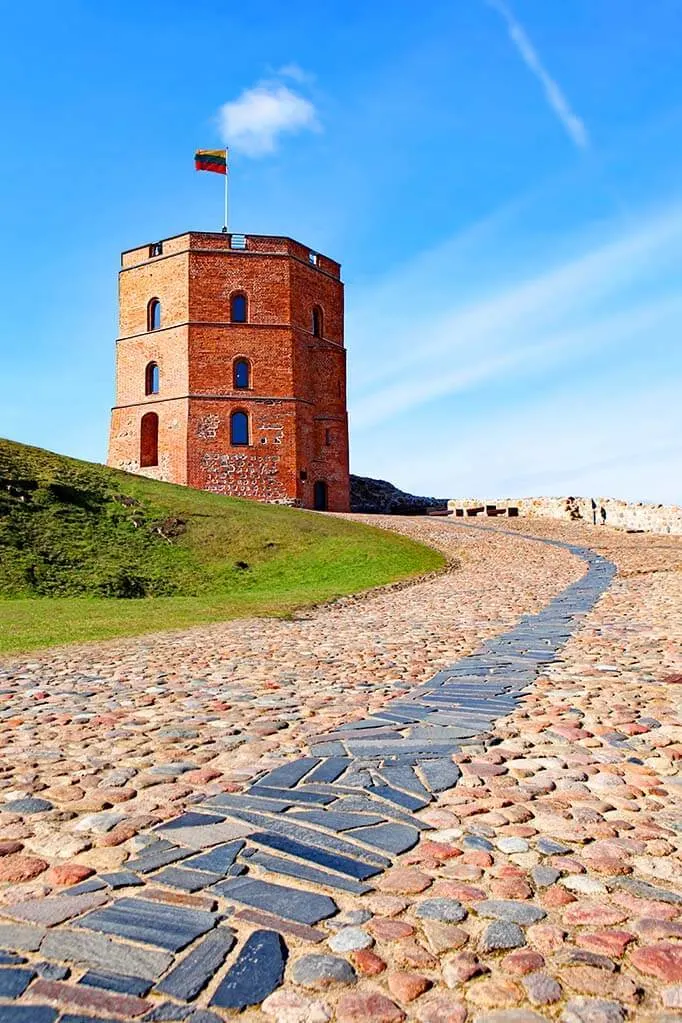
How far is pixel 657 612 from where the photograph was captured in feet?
36.1

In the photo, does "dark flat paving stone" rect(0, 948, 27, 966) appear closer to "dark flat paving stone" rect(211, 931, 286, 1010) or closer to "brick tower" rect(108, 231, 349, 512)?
"dark flat paving stone" rect(211, 931, 286, 1010)

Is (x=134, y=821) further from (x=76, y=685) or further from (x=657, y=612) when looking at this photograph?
(x=657, y=612)

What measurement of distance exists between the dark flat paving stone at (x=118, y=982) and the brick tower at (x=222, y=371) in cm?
3582

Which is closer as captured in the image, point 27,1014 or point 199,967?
point 27,1014

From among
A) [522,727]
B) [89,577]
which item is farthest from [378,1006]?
[89,577]

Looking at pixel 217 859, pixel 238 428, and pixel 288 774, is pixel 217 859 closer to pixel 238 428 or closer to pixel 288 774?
pixel 288 774

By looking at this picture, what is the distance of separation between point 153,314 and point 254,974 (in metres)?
40.5

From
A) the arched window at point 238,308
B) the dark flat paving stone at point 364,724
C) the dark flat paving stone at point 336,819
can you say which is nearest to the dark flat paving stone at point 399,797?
the dark flat paving stone at point 336,819

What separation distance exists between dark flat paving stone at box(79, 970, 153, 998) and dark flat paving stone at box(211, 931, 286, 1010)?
0.66 ft

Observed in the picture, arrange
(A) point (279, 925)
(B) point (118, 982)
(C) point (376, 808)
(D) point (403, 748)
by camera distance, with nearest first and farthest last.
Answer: (B) point (118, 982)
(A) point (279, 925)
(C) point (376, 808)
(D) point (403, 748)

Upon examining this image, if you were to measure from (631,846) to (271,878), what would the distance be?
1.36 m

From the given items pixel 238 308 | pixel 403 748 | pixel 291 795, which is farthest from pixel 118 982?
pixel 238 308

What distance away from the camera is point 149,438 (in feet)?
131

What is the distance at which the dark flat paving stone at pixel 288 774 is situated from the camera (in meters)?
3.91
